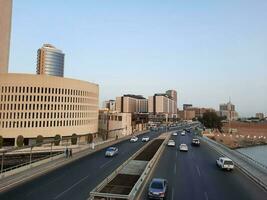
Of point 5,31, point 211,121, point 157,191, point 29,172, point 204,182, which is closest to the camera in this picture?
point 157,191

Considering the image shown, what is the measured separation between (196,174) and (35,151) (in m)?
45.8

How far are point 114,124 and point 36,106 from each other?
4038 centimetres

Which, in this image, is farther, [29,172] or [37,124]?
[37,124]

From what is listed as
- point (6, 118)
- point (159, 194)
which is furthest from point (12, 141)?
point (159, 194)

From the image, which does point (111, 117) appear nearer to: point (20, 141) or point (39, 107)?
point (39, 107)

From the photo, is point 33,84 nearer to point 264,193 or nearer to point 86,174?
point 86,174

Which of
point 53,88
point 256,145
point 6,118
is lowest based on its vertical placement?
point 256,145

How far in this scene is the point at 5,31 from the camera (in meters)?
117

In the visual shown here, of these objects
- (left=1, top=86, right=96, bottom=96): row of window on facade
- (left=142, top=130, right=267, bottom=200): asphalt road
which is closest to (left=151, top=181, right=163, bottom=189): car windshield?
(left=142, top=130, right=267, bottom=200): asphalt road

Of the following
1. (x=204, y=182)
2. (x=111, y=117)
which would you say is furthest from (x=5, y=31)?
(x=204, y=182)

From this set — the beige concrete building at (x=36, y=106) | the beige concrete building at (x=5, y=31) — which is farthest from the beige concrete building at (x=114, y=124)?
the beige concrete building at (x=5, y=31)

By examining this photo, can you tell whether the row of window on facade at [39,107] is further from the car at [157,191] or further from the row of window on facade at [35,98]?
the car at [157,191]

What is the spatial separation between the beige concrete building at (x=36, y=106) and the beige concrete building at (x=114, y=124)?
21239 mm

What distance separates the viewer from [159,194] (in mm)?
23719
